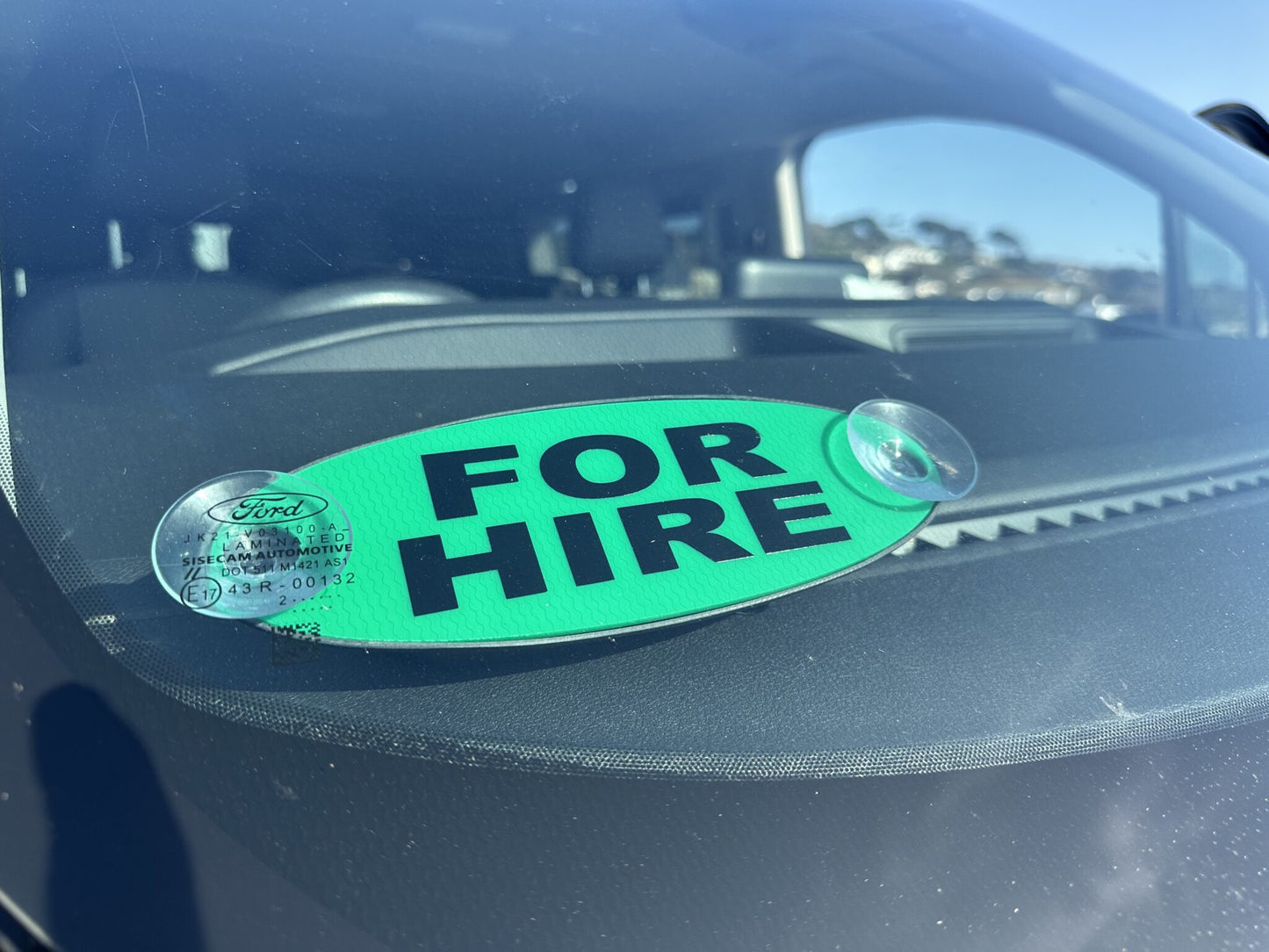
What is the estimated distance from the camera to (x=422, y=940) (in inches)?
22.8

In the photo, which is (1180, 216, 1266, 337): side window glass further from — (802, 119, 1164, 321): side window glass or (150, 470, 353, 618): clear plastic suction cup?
(150, 470, 353, 618): clear plastic suction cup

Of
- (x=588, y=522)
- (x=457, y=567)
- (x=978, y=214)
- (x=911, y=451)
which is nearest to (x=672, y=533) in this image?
(x=588, y=522)

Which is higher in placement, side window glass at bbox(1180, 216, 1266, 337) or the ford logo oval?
the ford logo oval

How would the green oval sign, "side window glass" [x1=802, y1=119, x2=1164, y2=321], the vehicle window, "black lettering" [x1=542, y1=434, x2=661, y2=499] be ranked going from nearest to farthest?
the vehicle window, the green oval sign, "black lettering" [x1=542, y1=434, x2=661, y2=499], "side window glass" [x1=802, y1=119, x2=1164, y2=321]

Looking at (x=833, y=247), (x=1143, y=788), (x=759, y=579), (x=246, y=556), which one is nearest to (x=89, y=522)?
(x=246, y=556)

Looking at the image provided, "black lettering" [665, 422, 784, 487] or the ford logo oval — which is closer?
the ford logo oval

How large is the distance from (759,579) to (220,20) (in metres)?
0.93

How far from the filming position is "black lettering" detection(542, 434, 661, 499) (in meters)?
0.85

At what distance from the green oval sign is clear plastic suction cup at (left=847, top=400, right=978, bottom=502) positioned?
0.07ft

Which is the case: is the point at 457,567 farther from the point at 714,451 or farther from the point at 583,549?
the point at 714,451

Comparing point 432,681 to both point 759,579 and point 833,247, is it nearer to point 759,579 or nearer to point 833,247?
point 759,579

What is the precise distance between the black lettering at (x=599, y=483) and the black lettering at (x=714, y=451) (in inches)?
1.3

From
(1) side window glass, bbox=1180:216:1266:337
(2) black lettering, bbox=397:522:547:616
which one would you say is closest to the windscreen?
(2) black lettering, bbox=397:522:547:616

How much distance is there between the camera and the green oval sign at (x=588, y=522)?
0.74 m
